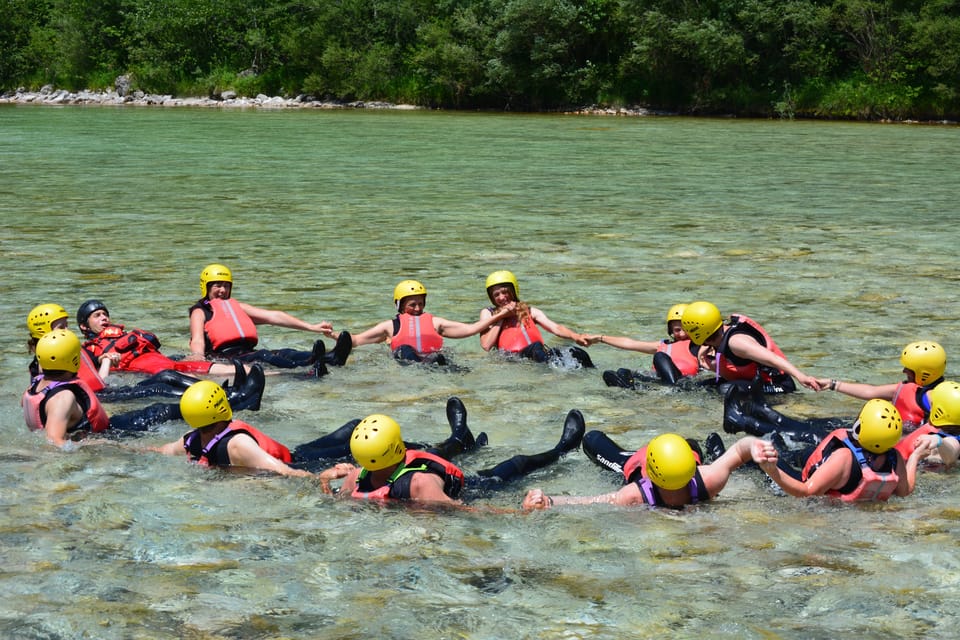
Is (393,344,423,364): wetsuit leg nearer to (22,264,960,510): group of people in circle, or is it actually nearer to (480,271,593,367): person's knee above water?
(22,264,960,510): group of people in circle

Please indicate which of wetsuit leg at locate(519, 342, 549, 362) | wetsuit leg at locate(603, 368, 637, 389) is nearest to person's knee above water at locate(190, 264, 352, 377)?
wetsuit leg at locate(519, 342, 549, 362)

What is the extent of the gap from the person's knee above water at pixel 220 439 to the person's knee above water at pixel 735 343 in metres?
4.12

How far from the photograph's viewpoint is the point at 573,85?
76.4 metres

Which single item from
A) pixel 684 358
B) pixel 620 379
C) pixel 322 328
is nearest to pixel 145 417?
pixel 322 328

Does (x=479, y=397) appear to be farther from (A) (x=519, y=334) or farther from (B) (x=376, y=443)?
(B) (x=376, y=443)

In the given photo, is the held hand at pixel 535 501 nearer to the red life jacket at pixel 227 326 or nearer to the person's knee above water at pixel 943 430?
the person's knee above water at pixel 943 430

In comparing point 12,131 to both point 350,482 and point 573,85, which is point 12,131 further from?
point 350,482

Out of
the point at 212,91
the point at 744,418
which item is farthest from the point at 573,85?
the point at 744,418

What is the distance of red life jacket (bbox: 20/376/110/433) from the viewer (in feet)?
31.5

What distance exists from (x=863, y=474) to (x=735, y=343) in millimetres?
2828

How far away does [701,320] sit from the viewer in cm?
1076

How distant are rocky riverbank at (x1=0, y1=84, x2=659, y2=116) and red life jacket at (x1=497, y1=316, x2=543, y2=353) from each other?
72.1m

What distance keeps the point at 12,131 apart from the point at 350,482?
47.7 metres

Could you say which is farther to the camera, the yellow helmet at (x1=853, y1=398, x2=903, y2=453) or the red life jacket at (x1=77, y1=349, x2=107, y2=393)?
the red life jacket at (x1=77, y1=349, x2=107, y2=393)
